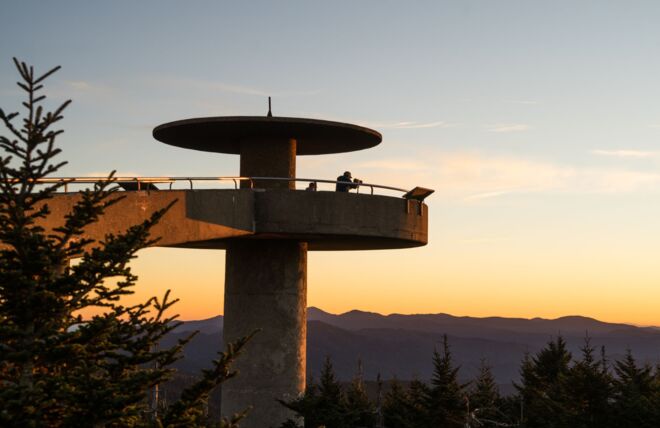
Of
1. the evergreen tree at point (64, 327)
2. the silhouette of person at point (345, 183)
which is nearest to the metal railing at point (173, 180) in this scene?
the silhouette of person at point (345, 183)

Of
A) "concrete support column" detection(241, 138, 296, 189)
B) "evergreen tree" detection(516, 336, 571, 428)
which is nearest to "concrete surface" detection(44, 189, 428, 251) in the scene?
"concrete support column" detection(241, 138, 296, 189)

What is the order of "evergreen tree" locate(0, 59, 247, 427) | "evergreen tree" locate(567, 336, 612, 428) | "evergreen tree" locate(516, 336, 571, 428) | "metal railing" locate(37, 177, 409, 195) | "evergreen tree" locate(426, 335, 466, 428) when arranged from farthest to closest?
"evergreen tree" locate(426, 335, 466, 428) → "evergreen tree" locate(567, 336, 612, 428) → "evergreen tree" locate(516, 336, 571, 428) → "metal railing" locate(37, 177, 409, 195) → "evergreen tree" locate(0, 59, 247, 427)

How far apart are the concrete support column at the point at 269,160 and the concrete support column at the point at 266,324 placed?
192 centimetres

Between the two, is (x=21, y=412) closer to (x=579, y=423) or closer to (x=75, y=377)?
(x=75, y=377)

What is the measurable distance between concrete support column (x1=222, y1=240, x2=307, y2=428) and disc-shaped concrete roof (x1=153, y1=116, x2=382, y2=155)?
3582 millimetres

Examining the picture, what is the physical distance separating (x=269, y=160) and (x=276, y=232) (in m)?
3.48

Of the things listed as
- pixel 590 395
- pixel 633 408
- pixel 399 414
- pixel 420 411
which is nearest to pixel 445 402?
pixel 420 411

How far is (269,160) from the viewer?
29.3 meters

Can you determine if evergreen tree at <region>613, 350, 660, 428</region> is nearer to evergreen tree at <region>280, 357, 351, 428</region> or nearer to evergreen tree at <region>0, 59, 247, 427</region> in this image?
evergreen tree at <region>280, 357, 351, 428</region>

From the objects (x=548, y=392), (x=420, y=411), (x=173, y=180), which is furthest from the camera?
(x=548, y=392)

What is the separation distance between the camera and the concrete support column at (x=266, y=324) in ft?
94.3

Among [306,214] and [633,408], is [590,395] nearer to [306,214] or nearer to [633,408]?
[633,408]

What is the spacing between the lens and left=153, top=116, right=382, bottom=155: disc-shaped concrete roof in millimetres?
28188

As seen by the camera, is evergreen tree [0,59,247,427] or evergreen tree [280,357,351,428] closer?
evergreen tree [0,59,247,427]
